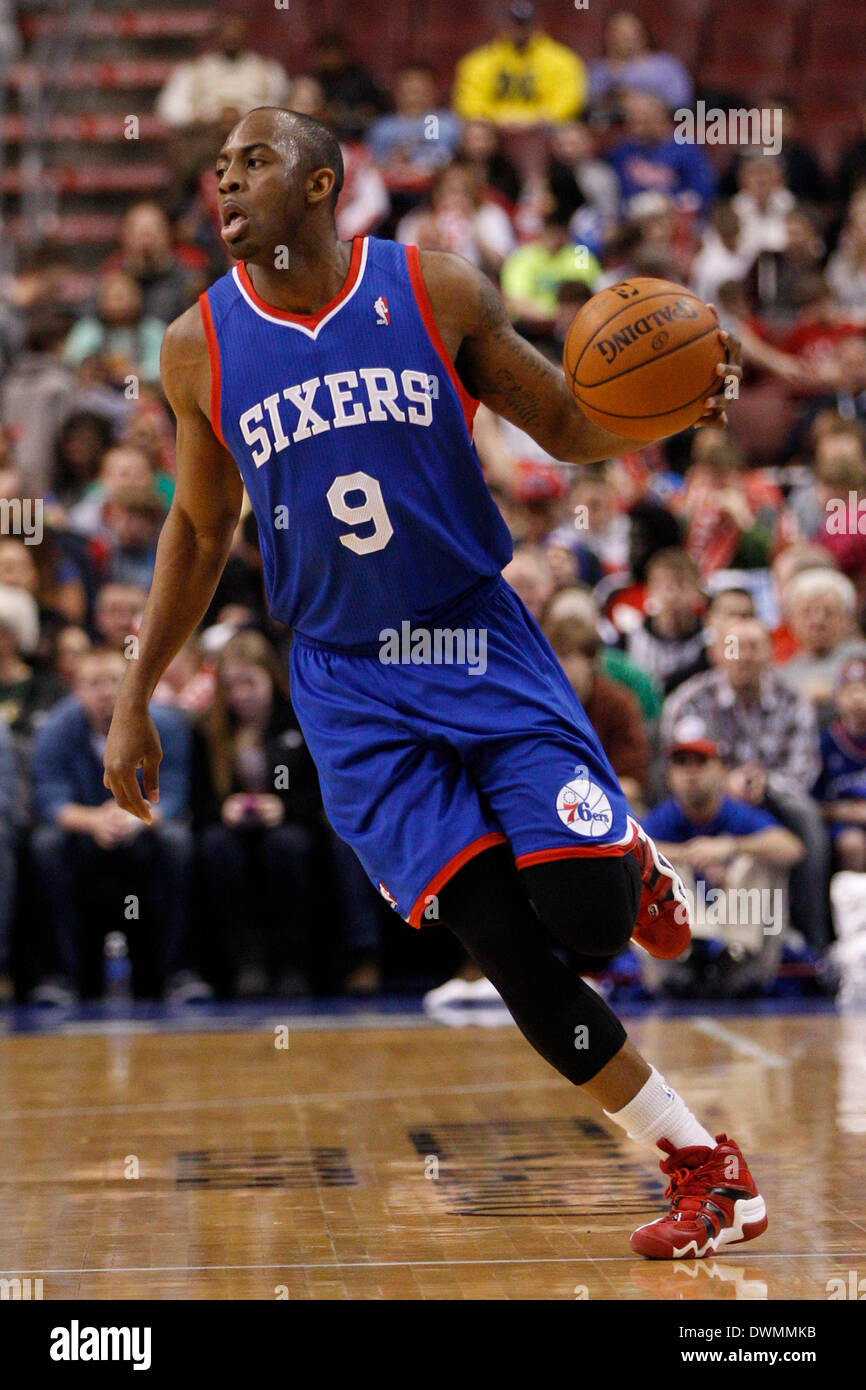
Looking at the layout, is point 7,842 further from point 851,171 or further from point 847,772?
point 851,171

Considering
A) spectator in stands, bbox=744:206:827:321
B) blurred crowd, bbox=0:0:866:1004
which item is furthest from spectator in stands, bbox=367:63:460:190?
spectator in stands, bbox=744:206:827:321

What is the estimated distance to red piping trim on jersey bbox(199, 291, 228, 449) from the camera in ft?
12.5

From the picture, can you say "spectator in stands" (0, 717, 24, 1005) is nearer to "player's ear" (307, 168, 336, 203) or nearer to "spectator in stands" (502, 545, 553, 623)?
"spectator in stands" (502, 545, 553, 623)

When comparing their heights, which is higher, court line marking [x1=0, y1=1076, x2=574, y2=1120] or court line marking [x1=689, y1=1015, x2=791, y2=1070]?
court line marking [x1=0, y1=1076, x2=574, y2=1120]

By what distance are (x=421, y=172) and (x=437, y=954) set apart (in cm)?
574

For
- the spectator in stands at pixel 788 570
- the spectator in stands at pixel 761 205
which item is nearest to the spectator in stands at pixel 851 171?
the spectator in stands at pixel 761 205

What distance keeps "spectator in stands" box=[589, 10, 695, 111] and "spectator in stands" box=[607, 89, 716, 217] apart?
0.27 m

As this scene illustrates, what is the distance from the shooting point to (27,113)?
13688mm

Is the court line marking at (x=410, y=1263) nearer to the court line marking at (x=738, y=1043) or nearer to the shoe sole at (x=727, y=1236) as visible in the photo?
the shoe sole at (x=727, y=1236)

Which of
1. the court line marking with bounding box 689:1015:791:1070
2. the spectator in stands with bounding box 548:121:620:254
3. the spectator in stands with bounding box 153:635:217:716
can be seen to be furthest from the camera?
the spectator in stands with bounding box 548:121:620:254

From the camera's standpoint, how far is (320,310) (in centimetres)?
381

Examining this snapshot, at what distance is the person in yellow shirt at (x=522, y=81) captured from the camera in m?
13.0

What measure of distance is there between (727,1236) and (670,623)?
16.3 ft
